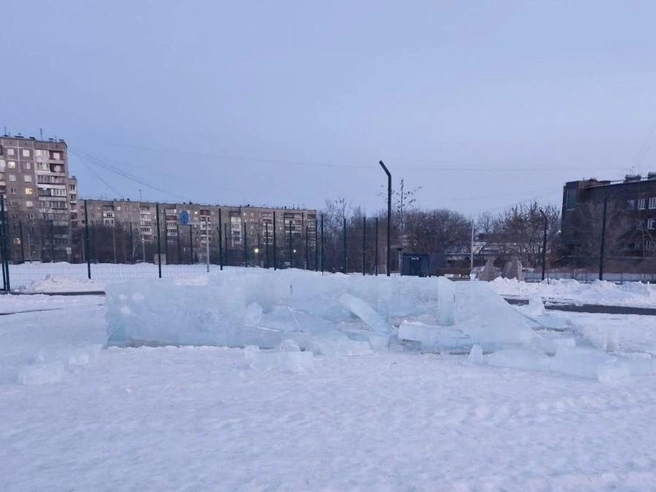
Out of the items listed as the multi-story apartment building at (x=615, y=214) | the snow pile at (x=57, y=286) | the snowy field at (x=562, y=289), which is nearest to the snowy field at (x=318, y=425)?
the snowy field at (x=562, y=289)

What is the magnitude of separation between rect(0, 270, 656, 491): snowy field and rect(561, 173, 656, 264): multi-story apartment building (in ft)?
104

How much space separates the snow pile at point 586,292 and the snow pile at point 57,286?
15.9 meters

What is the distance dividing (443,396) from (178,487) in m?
3.25

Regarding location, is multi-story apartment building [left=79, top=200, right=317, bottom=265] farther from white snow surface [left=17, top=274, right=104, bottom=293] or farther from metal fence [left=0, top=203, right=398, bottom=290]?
white snow surface [left=17, top=274, right=104, bottom=293]

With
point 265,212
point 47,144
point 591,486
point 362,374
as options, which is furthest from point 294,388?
point 265,212

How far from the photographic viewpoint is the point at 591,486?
3262mm

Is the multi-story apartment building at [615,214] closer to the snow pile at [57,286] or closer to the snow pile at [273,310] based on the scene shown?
the snow pile at [273,310]

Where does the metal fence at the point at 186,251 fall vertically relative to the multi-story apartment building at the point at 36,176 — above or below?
below

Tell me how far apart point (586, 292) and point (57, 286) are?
20.3 m

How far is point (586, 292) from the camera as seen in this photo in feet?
51.5

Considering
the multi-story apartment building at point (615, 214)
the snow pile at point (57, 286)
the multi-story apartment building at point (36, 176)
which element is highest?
the multi-story apartment building at point (36, 176)

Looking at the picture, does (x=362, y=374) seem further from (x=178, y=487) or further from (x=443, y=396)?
(x=178, y=487)

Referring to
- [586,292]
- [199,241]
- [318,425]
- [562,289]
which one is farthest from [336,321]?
[199,241]

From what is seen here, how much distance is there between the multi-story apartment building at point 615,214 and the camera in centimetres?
3453
